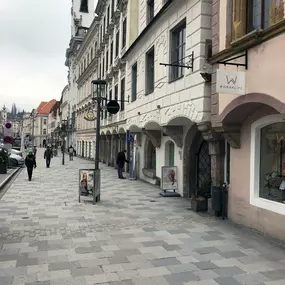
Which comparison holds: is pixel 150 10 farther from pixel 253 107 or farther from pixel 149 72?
pixel 253 107

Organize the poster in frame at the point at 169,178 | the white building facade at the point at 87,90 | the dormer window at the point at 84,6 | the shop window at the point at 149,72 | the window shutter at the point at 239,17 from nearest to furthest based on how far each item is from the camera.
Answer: the window shutter at the point at 239,17, the poster in frame at the point at 169,178, the shop window at the point at 149,72, the white building facade at the point at 87,90, the dormer window at the point at 84,6

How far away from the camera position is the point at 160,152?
1614 cm

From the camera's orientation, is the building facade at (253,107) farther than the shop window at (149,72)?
No

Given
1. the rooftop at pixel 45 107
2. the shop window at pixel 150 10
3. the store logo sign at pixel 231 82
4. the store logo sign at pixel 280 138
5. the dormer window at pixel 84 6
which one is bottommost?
the store logo sign at pixel 280 138

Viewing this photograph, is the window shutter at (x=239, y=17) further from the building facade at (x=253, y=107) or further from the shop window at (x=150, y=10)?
the shop window at (x=150, y=10)

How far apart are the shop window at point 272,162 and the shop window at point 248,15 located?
2.27 meters

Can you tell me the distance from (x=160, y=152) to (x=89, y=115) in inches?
519

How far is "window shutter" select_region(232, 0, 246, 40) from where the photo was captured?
8.11 m

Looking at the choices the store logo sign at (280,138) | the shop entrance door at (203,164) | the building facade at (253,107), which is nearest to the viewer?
the building facade at (253,107)

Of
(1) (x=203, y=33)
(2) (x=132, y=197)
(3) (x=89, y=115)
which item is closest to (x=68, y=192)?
(2) (x=132, y=197)

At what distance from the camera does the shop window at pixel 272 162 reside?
7535 millimetres

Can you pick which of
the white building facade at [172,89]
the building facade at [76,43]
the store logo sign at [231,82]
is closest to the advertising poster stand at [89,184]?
the white building facade at [172,89]

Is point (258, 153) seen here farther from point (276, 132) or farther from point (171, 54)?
point (171, 54)

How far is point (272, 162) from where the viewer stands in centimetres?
786
